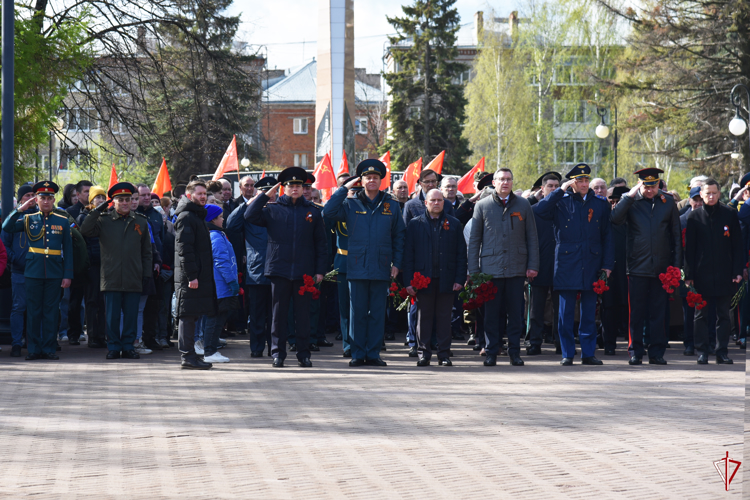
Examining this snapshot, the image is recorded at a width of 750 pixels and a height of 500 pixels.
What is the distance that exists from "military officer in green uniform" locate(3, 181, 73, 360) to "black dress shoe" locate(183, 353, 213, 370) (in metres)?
2.05

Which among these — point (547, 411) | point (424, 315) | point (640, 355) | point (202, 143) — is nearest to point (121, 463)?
point (547, 411)

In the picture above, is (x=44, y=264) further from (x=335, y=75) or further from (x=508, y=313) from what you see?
(x=335, y=75)

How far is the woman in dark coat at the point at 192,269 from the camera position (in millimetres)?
9491

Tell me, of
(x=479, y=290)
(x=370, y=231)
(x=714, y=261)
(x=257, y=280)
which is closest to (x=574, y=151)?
(x=714, y=261)

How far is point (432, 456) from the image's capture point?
5691 millimetres

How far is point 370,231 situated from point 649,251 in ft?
10.8

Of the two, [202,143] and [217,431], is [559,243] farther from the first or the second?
[202,143]

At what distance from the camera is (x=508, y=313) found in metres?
10.0

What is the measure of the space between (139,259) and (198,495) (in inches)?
257

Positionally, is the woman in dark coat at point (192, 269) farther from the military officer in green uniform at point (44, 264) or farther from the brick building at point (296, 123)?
the brick building at point (296, 123)

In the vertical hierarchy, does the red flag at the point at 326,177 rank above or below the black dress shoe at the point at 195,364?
above

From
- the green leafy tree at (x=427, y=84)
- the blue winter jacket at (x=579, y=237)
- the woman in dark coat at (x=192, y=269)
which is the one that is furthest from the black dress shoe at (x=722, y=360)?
the green leafy tree at (x=427, y=84)

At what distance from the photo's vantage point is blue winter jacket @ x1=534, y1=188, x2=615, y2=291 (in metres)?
10.0

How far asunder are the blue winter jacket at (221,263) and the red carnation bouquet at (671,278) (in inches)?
201
